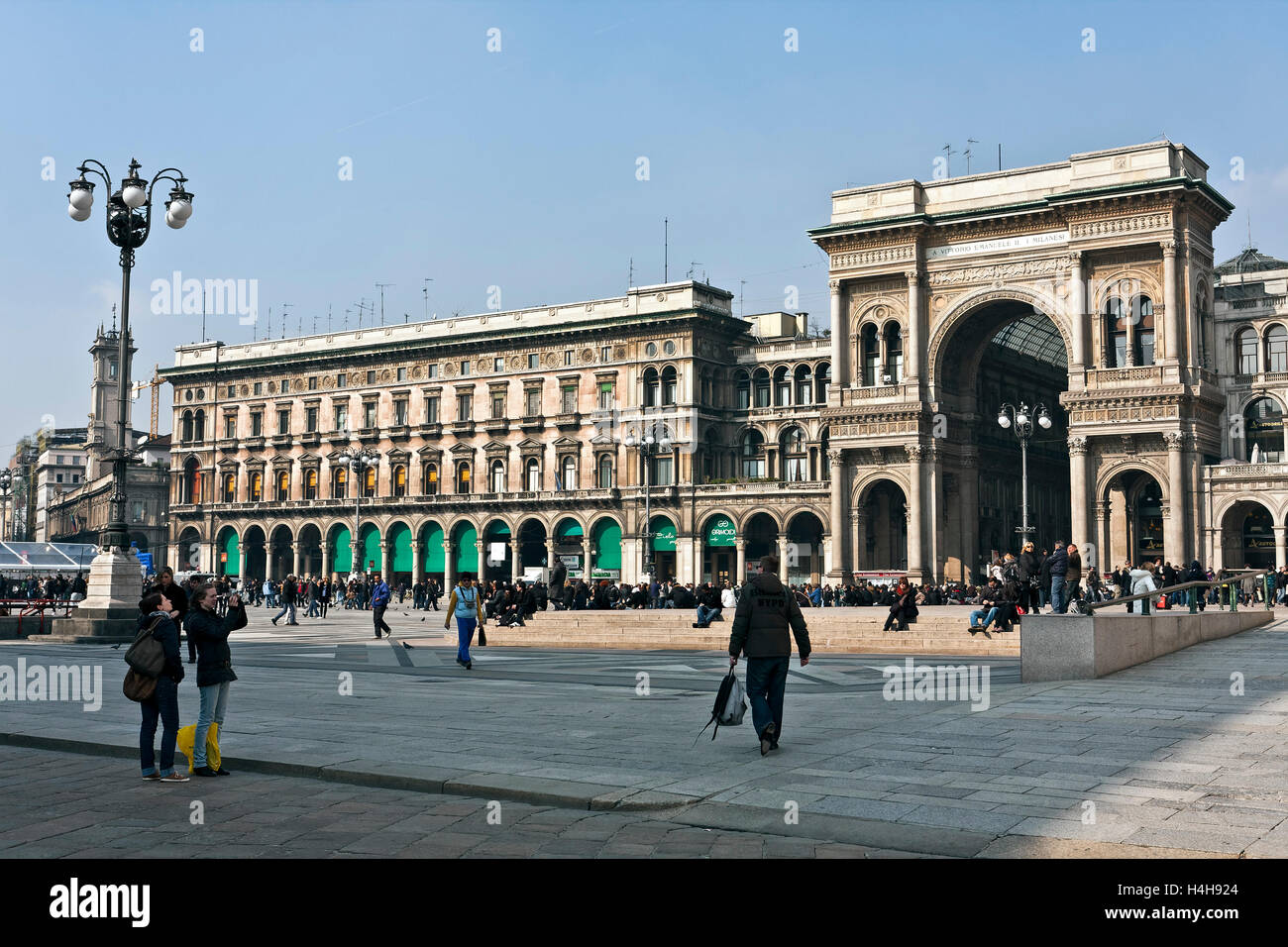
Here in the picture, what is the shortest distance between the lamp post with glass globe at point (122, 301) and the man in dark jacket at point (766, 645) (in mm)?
16093

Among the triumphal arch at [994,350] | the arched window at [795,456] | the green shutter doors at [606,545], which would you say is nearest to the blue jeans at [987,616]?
the triumphal arch at [994,350]

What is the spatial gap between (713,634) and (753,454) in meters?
43.1

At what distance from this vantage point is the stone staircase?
1033 inches

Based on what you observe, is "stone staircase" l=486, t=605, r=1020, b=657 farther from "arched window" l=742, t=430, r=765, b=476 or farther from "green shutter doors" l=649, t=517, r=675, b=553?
"arched window" l=742, t=430, r=765, b=476

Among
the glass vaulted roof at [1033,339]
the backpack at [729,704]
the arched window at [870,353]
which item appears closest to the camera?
the backpack at [729,704]

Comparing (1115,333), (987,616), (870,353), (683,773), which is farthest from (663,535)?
(683,773)

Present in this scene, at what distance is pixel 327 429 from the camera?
82.1 meters

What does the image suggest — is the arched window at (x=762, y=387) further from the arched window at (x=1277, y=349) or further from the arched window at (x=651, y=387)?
the arched window at (x=1277, y=349)

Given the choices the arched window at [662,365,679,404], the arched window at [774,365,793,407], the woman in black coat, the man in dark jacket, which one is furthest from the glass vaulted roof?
the woman in black coat

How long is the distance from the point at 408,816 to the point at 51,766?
4255 millimetres

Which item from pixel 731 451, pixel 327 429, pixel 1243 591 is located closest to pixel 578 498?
pixel 731 451

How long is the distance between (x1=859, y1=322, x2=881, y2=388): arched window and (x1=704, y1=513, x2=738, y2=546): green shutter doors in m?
12.5

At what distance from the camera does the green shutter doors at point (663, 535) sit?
2694 inches
